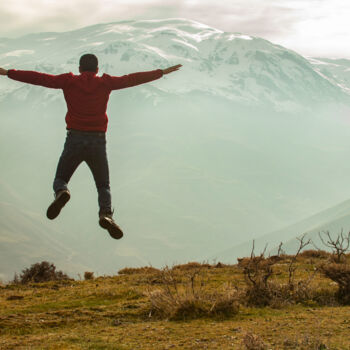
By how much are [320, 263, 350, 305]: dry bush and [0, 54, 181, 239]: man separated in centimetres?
774

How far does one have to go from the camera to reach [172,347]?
10000 mm

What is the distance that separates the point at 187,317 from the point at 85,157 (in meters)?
4.93

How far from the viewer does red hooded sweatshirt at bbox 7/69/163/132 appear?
412 inches

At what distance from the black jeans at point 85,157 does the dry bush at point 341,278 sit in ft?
25.7

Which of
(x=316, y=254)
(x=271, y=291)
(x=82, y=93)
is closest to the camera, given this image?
(x=82, y=93)

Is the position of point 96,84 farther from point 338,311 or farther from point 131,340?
point 338,311

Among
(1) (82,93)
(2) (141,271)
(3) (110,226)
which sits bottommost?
(3) (110,226)

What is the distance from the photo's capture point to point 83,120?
10.5 metres

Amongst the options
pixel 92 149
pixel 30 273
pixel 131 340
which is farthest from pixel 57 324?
pixel 30 273

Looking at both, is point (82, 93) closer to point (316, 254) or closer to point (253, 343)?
point (253, 343)

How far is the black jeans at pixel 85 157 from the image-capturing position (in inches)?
416

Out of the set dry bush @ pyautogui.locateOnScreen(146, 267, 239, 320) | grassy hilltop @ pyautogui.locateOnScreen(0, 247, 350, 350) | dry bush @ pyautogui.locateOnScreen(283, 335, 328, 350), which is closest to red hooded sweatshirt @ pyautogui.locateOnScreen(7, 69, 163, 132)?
grassy hilltop @ pyautogui.locateOnScreen(0, 247, 350, 350)

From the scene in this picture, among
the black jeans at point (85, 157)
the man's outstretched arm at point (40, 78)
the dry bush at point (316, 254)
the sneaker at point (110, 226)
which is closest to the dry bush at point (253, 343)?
the sneaker at point (110, 226)

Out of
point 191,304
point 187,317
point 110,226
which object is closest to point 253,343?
point 110,226
